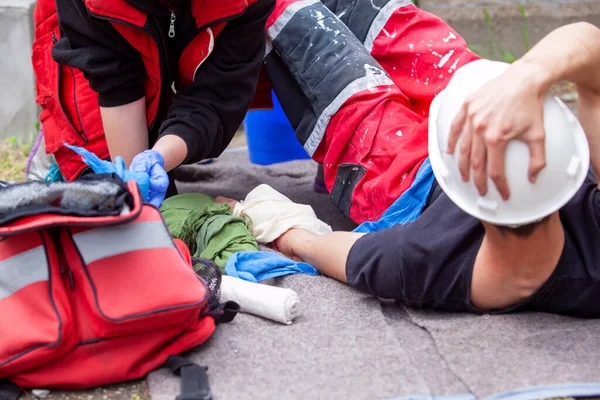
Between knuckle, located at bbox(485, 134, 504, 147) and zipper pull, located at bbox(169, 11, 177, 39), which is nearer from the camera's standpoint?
knuckle, located at bbox(485, 134, 504, 147)

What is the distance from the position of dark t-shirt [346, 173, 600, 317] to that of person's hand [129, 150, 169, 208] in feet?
1.27

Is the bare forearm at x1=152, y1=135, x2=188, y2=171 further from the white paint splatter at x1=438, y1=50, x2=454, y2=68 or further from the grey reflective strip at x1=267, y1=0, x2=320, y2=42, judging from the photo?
the white paint splatter at x1=438, y1=50, x2=454, y2=68

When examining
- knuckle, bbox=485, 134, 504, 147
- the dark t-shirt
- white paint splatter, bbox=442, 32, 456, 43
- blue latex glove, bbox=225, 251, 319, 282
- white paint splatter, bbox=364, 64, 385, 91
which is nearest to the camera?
knuckle, bbox=485, 134, 504, 147

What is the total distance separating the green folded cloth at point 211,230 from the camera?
150cm

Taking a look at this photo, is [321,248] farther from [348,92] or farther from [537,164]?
[537,164]

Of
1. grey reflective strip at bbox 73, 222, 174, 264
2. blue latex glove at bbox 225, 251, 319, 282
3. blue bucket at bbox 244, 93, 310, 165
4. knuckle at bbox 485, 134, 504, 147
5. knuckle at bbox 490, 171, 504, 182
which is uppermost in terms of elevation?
knuckle at bbox 485, 134, 504, 147

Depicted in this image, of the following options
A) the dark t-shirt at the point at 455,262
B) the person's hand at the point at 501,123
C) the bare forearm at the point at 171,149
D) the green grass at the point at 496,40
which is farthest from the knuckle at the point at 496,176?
the green grass at the point at 496,40

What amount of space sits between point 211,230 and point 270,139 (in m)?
0.89

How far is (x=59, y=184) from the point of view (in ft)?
3.48

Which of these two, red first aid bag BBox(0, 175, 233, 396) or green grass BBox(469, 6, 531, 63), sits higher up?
red first aid bag BBox(0, 175, 233, 396)

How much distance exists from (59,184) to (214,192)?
0.96 metres

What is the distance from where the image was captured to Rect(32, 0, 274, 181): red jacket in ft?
5.06

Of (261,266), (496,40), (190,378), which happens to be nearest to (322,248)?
(261,266)

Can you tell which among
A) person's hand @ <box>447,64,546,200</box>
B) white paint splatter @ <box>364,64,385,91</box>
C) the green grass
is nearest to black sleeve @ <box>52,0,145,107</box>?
white paint splatter @ <box>364,64,385,91</box>
